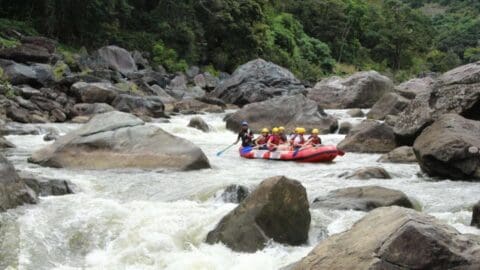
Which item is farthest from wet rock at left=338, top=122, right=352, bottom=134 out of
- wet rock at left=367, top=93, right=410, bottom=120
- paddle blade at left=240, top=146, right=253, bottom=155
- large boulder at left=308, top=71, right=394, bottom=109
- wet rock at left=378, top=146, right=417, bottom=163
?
large boulder at left=308, top=71, right=394, bottom=109

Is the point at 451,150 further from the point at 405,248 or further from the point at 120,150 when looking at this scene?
the point at 405,248

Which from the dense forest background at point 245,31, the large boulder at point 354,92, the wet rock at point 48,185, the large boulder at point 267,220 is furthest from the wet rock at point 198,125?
the large boulder at point 267,220

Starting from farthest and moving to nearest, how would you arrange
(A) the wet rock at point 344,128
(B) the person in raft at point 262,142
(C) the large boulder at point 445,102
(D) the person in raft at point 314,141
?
(A) the wet rock at point 344,128 → (B) the person in raft at point 262,142 → (D) the person in raft at point 314,141 → (C) the large boulder at point 445,102

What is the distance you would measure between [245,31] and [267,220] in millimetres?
32141

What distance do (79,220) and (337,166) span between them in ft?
23.1

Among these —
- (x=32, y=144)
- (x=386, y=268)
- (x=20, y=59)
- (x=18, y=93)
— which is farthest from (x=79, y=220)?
(x=20, y=59)

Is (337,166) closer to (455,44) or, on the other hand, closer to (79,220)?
(79,220)

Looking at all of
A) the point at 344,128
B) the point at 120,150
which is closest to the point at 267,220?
the point at 120,150

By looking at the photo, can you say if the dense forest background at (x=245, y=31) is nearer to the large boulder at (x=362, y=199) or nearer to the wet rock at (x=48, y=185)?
the wet rock at (x=48, y=185)

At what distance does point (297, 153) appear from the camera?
1477 centimetres

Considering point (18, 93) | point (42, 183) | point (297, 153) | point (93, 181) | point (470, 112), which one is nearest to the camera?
point (42, 183)

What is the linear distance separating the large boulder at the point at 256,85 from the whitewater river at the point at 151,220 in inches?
677

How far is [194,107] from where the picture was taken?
25.8 metres

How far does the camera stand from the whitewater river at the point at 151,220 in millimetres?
6781
